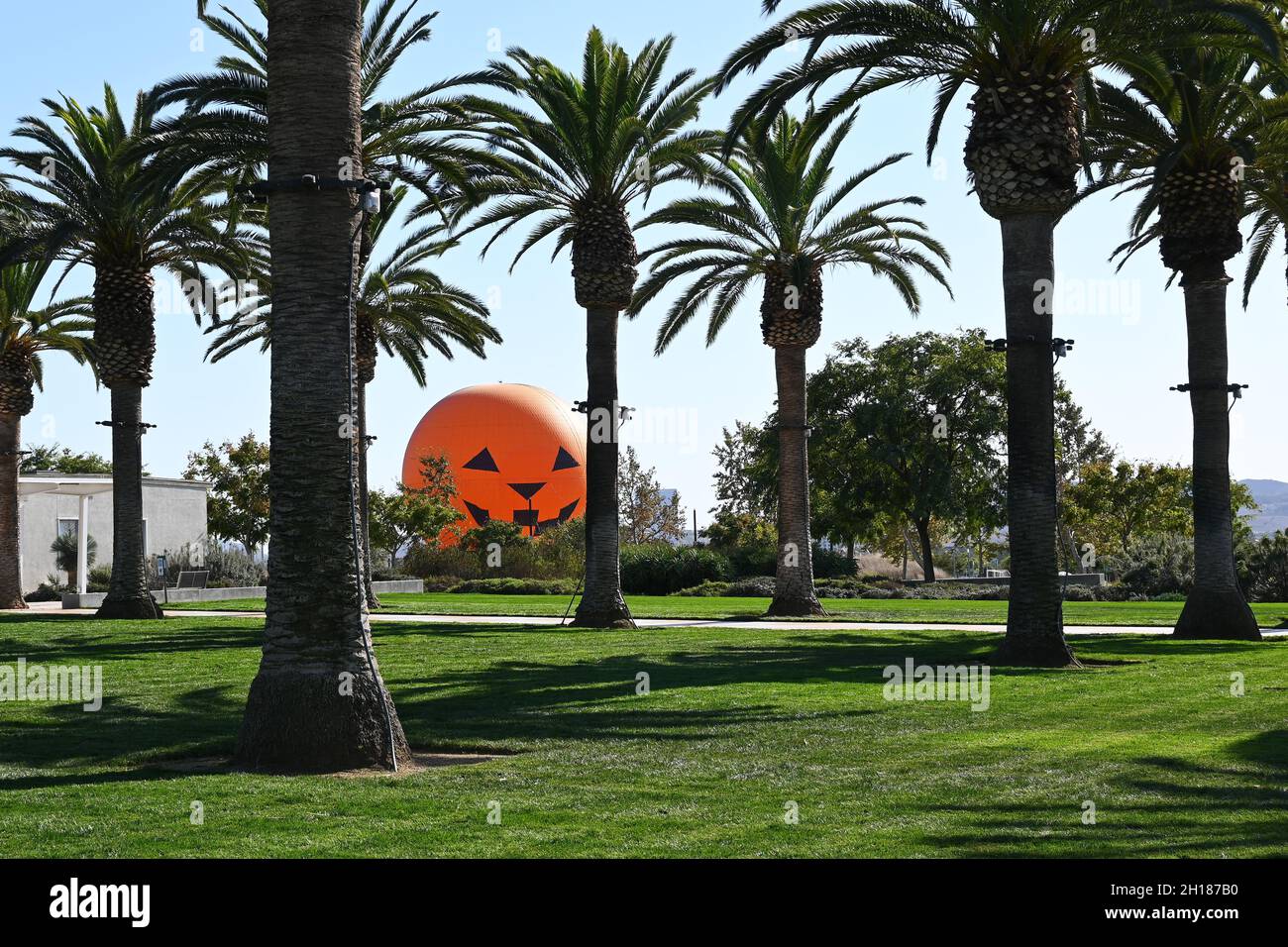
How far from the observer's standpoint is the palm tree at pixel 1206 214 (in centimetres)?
2222

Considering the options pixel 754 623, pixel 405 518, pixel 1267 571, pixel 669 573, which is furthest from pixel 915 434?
pixel 754 623

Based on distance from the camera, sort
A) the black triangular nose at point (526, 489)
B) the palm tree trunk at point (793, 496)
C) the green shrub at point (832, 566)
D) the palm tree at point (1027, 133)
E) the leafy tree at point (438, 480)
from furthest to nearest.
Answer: the black triangular nose at point (526, 489), the leafy tree at point (438, 480), the green shrub at point (832, 566), the palm tree trunk at point (793, 496), the palm tree at point (1027, 133)

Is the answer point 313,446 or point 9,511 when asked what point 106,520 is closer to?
point 9,511

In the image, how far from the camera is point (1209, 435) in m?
23.6

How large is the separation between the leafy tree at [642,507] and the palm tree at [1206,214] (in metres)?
64.5

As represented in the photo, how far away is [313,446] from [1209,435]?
17.9 m

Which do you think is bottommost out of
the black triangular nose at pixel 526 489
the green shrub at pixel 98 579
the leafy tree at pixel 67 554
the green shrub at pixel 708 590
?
the green shrub at pixel 708 590

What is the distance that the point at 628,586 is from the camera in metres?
45.9

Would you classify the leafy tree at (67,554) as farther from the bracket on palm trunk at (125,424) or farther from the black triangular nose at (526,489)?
the black triangular nose at (526,489)

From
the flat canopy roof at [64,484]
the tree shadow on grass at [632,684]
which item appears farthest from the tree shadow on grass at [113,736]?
the flat canopy roof at [64,484]

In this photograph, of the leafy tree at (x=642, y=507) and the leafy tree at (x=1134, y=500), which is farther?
the leafy tree at (x=642, y=507)

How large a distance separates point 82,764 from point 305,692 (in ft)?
5.41

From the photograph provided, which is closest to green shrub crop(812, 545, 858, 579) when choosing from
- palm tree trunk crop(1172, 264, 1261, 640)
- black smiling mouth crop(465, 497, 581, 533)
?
black smiling mouth crop(465, 497, 581, 533)
